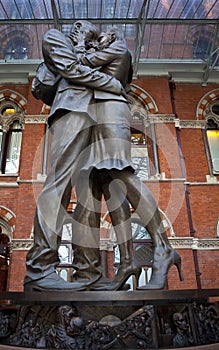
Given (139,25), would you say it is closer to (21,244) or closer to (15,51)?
(15,51)

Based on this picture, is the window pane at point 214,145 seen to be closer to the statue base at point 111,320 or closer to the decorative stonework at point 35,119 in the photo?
the decorative stonework at point 35,119

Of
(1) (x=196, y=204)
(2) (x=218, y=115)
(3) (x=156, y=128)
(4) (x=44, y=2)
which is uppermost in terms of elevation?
(4) (x=44, y=2)

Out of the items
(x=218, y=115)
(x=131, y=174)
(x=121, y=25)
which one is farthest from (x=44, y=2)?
(x=131, y=174)

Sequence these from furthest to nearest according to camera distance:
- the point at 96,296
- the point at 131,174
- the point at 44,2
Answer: the point at 44,2
the point at 131,174
the point at 96,296

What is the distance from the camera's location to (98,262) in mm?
2418

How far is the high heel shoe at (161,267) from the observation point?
79.1 inches

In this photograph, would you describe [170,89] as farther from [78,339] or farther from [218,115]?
[78,339]

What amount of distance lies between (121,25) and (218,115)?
436cm

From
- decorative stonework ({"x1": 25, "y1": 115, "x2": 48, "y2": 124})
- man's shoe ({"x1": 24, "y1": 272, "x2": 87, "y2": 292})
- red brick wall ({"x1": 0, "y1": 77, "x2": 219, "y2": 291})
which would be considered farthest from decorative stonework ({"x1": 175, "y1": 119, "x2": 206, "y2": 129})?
man's shoe ({"x1": 24, "y1": 272, "x2": 87, "y2": 292})

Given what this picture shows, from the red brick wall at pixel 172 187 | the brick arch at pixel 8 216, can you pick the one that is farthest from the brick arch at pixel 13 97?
the brick arch at pixel 8 216

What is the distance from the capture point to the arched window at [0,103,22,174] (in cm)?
993

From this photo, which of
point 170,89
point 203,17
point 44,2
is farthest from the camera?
point 170,89

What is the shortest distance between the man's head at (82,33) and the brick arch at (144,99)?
286 inches

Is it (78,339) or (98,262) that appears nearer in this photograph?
(78,339)
